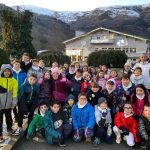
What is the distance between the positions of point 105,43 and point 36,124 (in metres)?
49.1

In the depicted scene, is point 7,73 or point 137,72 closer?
point 7,73

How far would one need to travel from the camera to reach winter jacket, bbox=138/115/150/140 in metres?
7.12

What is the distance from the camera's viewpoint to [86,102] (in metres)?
7.85

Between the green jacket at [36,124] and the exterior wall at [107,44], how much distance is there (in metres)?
46.6

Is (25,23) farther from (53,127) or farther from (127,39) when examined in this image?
(53,127)

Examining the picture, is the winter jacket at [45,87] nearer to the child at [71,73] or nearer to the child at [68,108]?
the child at [68,108]

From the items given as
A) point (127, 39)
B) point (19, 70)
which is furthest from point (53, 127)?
point (127, 39)

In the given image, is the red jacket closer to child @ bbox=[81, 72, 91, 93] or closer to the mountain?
child @ bbox=[81, 72, 91, 93]

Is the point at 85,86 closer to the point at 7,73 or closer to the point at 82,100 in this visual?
the point at 82,100

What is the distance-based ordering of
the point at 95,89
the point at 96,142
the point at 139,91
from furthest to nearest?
the point at 95,89, the point at 139,91, the point at 96,142

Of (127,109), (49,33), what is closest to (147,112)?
(127,109)

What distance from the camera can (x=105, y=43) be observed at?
56.2m

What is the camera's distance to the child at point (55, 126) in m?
7.37

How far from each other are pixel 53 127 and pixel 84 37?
163 feet
